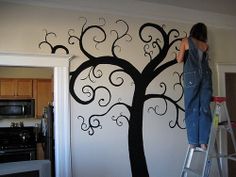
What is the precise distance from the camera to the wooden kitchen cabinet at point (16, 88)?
213 inches

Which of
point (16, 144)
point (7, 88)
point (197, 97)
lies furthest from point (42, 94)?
point (197, 97)

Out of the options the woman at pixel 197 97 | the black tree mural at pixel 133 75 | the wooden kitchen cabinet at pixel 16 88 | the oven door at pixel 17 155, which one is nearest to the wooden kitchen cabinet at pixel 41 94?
the wooden kitchen cabinet at pixel 16 88

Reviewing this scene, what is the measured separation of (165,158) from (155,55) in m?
1.16

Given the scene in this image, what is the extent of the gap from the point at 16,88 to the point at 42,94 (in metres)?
0.51

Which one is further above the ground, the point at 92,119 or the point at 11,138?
the point at 92,119

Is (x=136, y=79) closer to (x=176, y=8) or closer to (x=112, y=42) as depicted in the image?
(x=112, y=42)

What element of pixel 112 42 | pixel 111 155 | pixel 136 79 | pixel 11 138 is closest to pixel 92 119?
pixel 111 155

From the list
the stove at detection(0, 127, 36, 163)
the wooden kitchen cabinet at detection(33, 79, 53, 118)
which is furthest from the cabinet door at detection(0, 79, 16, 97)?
the stove at detection(0, 127, 36, 163)

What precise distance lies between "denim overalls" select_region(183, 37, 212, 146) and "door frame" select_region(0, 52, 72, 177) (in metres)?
1.14

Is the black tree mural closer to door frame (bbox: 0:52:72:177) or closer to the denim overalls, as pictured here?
door frame (bbox: 0:52:72:177)

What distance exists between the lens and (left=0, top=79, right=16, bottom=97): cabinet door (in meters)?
5.39

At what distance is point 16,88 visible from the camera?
18.0 feet

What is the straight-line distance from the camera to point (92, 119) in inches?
109

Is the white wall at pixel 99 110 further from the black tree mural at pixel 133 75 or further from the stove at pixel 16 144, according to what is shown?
the stove at pixel 16 144
